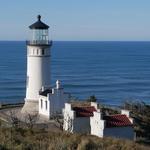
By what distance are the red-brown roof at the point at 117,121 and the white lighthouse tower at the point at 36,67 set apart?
8086 mm

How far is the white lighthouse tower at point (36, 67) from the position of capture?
27.9 metres

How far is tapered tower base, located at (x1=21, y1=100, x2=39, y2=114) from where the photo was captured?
2794 centimetres

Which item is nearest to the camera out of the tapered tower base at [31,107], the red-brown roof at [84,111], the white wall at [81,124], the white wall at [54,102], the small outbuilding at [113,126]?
the small outbuilding at [113,126]

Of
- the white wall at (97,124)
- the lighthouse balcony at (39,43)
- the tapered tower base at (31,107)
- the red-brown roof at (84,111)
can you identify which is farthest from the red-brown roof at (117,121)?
the lighthouse balcony at (39,43)

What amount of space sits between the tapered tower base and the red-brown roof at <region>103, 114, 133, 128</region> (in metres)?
8.04

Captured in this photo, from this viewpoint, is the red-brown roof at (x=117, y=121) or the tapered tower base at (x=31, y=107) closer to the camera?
the red-brown roof at (x=117, y=121)

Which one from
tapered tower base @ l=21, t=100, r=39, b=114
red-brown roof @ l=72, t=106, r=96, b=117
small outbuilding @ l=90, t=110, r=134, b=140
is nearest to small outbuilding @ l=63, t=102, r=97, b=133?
red-brown roof @ l=72, t=106, r=96, b=117

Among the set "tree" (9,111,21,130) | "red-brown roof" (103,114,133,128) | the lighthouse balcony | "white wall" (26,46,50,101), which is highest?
the lighthouse balcony

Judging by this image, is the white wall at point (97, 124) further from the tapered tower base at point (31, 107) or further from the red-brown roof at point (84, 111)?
the tapered tower base at point (31, 107)

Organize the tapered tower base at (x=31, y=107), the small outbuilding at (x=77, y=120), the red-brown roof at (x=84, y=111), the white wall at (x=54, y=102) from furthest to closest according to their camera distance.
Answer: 1. the tapered tower base at (x=31, y=107)
2. the white wall at (x=54, y=102)
3. the red-brown roof at (x=84, y=111)
4. the small outbuilding at (x=77, y=120)

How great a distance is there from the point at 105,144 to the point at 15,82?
56994 mm

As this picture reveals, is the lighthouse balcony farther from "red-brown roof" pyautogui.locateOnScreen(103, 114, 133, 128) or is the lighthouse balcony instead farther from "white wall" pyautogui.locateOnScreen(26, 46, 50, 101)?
"red-brown roof" pyautogui.locateOnScreen(103, 114, 133, 128)
